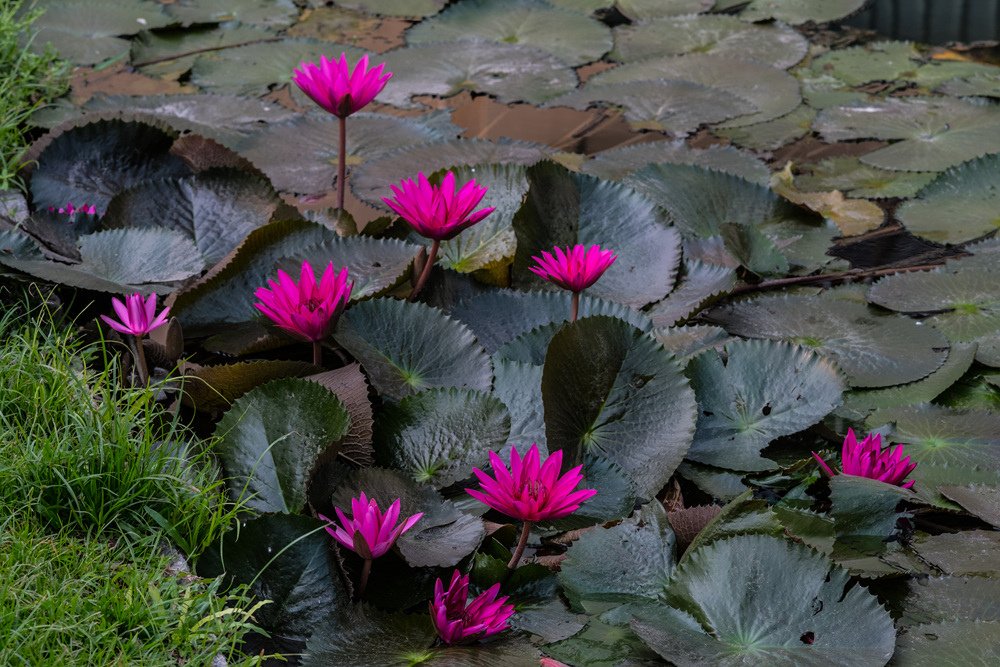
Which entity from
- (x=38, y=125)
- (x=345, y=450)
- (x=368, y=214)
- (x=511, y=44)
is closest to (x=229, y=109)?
(x=38, y=125)

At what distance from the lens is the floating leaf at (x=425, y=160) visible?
2.71 m

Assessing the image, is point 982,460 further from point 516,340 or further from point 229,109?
point 229,109

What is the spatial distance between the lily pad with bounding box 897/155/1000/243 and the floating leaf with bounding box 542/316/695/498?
1169 mm

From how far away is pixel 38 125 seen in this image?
3.07 m

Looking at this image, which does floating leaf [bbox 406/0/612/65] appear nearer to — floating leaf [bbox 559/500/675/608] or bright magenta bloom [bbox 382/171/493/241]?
bright magenta bloom [bbox 382/171/493/241]

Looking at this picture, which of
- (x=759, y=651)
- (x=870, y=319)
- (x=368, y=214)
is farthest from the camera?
(x=368, y=214)

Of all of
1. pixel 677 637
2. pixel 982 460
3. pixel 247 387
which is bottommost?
pixel 982 460

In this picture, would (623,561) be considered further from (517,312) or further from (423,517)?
(517,312)

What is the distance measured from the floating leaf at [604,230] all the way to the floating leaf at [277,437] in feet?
2.04

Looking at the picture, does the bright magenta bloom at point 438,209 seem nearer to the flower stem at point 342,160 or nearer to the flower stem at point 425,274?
the flower stem at point 425,274

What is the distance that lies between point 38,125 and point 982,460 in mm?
2640

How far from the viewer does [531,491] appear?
1391 millimetres

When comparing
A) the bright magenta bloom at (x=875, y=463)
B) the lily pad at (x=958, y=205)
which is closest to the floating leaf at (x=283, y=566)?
the bright magenta bloom at (x=875, y=463)

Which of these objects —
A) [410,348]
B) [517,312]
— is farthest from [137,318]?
[517,312]
